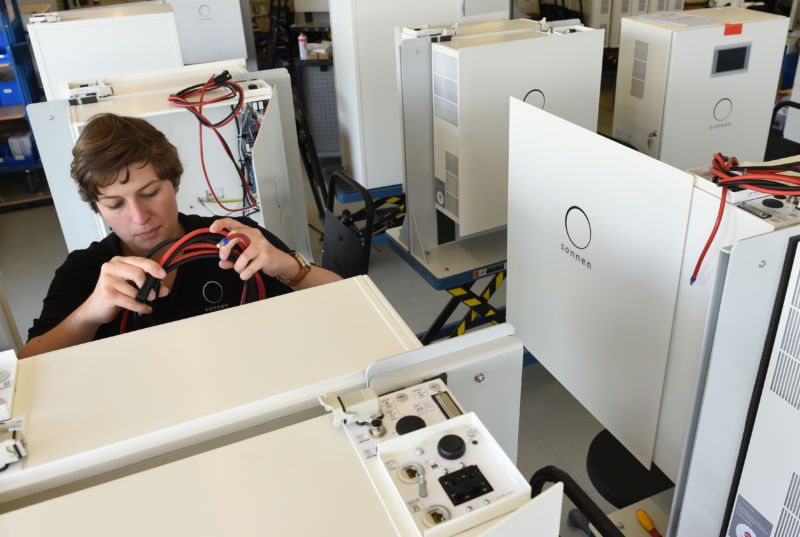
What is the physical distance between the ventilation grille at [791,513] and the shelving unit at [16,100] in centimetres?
467

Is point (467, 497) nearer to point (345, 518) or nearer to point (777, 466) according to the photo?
point (345, 518)

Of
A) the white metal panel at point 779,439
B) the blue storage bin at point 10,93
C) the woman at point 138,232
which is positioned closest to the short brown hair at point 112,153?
the woman at point 138,232

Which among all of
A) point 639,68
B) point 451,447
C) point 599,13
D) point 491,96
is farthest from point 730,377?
point 599,13

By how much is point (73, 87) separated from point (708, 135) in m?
2.24

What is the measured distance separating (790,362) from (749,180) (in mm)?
289

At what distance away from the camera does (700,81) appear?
7.52 feet

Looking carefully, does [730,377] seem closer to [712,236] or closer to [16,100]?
[712,236]

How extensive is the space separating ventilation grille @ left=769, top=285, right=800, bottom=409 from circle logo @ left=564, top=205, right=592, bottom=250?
466mm

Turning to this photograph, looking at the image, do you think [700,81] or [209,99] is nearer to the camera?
[209,99]

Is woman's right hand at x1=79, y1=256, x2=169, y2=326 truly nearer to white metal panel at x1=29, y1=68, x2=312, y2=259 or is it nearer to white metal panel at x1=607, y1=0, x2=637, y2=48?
white metal panel at x1=29, y1=68, x2=312, y2=259

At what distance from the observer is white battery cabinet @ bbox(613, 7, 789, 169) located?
7.34ft

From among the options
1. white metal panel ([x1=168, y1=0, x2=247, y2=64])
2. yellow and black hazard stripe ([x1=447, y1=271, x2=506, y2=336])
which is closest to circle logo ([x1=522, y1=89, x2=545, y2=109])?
yellow and black hazard stripe ([x1=447, y1=271, x2=506, y2=336])

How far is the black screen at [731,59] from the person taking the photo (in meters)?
2.26

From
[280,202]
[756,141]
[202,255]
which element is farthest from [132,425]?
[756,141]
